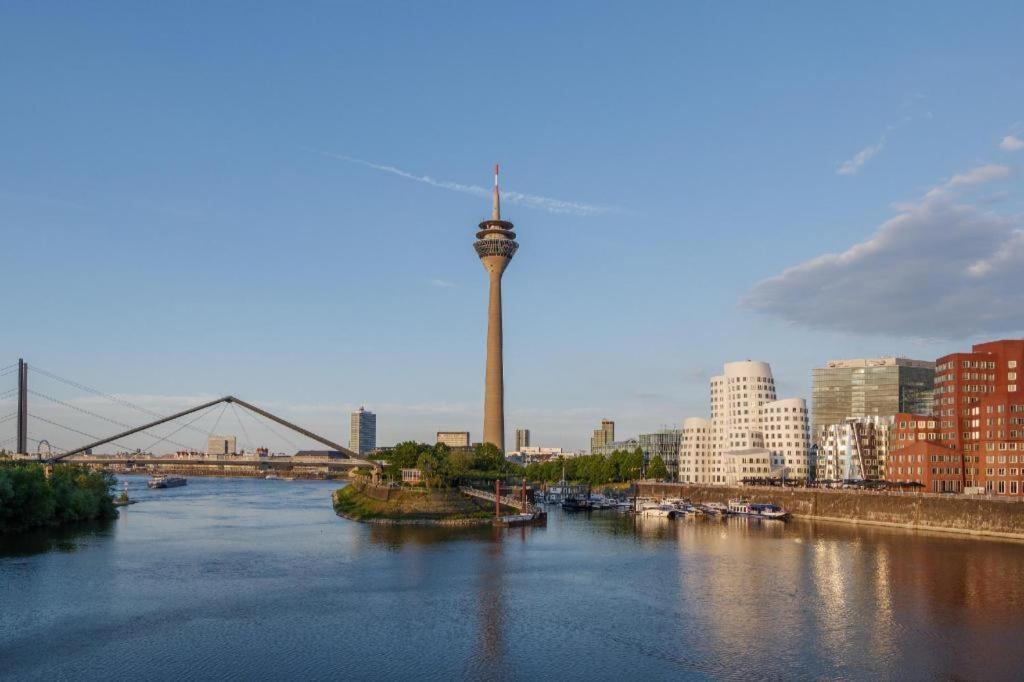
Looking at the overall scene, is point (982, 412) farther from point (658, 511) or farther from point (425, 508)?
point (425, 508)

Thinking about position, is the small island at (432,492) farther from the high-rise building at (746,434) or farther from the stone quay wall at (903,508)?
the high-rise building at (746,434)

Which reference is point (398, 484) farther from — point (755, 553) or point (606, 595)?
point (606, 595)

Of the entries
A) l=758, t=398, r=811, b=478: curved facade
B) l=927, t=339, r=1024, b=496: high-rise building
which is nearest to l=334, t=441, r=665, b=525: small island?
l=758, t=398, r=811, b=478: curved facade

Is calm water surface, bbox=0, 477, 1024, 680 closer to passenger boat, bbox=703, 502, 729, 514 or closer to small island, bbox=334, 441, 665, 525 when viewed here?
small island, bbox=334, 441, 665, 525

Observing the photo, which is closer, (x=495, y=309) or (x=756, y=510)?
(x=756, y=510)

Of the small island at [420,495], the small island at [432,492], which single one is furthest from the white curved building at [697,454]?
the small island at [420,495]

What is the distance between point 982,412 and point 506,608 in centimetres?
7482

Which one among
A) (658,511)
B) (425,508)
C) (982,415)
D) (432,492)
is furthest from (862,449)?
(425,508)

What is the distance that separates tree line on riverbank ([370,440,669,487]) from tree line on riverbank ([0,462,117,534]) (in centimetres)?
3562

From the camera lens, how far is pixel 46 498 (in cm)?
8162

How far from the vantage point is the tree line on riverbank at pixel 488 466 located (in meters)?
101

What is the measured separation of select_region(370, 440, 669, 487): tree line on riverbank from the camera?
10135cm

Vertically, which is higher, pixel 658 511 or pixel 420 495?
pixel 420 495

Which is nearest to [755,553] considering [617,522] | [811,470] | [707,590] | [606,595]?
[707,590]
